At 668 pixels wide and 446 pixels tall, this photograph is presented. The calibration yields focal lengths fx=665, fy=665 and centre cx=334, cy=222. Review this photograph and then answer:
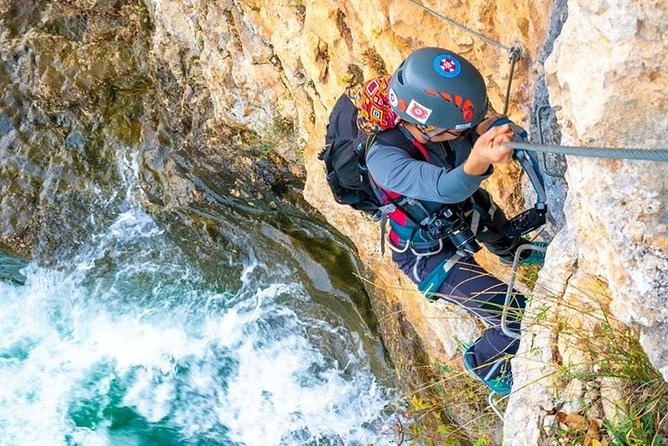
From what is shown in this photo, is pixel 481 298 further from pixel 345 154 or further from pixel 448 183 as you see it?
pixel 448 183

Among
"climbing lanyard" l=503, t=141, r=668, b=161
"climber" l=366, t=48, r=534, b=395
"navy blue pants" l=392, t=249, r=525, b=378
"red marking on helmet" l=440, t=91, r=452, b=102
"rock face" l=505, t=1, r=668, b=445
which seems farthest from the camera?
"navy blue pants" l=392, t=249, r=525, b=378

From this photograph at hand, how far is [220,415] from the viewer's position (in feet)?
23.3

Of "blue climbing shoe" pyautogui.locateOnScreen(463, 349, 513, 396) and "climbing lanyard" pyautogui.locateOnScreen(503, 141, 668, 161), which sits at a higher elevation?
"climbing lanyard" pyautogui.locateOnScreen(503, 141, 668, 161)

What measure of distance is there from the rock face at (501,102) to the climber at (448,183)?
340mm

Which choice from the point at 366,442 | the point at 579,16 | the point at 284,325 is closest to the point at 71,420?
the point at 284,325

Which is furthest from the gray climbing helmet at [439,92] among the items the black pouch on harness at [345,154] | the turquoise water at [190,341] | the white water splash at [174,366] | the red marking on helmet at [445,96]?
the white water splash at [174,366]

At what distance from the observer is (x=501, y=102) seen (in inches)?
172

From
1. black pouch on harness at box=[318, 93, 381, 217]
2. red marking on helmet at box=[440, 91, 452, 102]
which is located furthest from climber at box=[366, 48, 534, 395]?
black pouch on harness at box=[318, 93, 381, 217]

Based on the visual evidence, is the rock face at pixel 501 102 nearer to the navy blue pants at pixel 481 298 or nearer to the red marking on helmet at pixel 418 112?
the navy blue pants at pixel 481 298

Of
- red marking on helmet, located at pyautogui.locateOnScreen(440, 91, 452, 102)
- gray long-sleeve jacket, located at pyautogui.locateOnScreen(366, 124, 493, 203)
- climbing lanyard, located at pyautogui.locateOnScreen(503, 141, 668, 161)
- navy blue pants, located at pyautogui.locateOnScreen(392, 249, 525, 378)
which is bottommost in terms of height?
navy blue pants, located at pyautogui.locateOnScreen(392, 249, 525, 378)

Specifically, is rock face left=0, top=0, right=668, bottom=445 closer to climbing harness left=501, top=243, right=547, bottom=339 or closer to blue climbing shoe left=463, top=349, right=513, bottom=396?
climbing harness left=501, top=243, right=547, bottom=339

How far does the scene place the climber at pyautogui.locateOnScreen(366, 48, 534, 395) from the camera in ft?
9.62

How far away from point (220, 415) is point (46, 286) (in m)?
3.09

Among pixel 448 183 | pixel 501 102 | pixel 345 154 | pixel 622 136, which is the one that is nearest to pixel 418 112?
pixel 448 183
